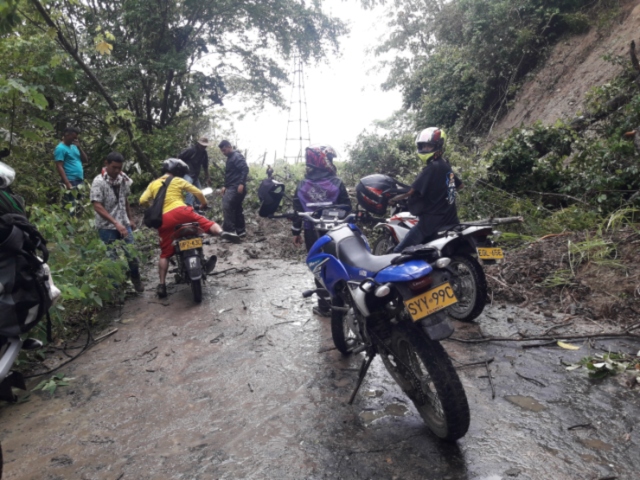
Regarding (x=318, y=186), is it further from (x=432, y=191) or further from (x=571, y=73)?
(x=571, y=73)

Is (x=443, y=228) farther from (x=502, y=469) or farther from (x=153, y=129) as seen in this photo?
(x=153, y=129)

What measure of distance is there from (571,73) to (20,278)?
12.6 m

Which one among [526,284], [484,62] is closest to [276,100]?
[484,62]

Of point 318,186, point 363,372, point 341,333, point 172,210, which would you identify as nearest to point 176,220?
point 172,210

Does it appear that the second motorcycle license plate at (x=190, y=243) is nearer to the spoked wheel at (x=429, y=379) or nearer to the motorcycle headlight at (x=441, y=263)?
the spoked wheel at (x=429, y=379)

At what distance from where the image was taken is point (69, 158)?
786 centimetres

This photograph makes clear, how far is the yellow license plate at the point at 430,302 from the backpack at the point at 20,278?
2021 mm

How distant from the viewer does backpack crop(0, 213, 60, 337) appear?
207 centimetres

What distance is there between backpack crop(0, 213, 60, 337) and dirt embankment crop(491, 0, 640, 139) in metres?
10.5

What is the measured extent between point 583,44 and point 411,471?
12561mm

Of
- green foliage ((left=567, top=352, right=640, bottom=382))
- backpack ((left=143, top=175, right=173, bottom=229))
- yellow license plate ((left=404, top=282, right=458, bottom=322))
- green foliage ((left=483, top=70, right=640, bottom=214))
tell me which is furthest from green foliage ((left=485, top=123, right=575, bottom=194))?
yellow license plate ((left=404, top=282, right=458, bottom=322))

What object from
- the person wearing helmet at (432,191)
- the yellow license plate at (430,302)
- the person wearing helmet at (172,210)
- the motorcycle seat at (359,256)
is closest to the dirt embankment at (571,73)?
the person wearing helmet at (432,191)

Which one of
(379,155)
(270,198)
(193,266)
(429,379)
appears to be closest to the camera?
(429,379)

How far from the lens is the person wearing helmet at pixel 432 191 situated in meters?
4.54
